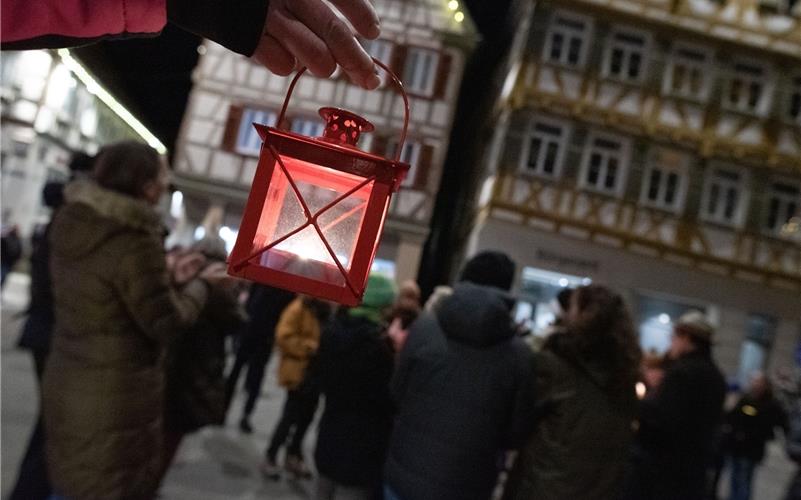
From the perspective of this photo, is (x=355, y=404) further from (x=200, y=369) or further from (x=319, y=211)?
(x=319, y=211)

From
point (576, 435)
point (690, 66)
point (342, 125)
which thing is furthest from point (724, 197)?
point (342, 125)

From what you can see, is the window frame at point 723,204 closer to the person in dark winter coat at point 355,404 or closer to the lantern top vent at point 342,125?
the person in dark winter coat at point 355,404

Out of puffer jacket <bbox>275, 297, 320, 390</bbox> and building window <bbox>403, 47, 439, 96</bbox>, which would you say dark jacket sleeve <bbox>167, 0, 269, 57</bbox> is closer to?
puffer jacket <bbox>275, 297, 320, 390</bbox>

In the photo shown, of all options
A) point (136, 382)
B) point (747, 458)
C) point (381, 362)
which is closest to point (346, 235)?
point (136, 382)

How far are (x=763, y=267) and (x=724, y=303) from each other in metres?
1.09

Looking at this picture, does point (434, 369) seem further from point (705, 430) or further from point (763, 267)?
point (763, 267)

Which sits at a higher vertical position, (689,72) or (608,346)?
(689,72)

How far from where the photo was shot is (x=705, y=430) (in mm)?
3652

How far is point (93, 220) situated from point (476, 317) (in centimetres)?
144

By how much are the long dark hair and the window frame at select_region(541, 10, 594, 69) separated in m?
12.0

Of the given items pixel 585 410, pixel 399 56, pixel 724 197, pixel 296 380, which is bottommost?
pixel 296 380

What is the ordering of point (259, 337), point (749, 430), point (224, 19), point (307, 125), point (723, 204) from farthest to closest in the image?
point (307, 125)
point (723, 204)
point (749, 430)
point (259, 337)
point (224, 19)

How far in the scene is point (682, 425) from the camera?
3.54 m

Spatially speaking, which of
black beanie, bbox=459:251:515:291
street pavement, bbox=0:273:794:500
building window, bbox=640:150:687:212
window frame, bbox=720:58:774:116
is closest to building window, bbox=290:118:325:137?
building window, bbox=640:150:687:212
